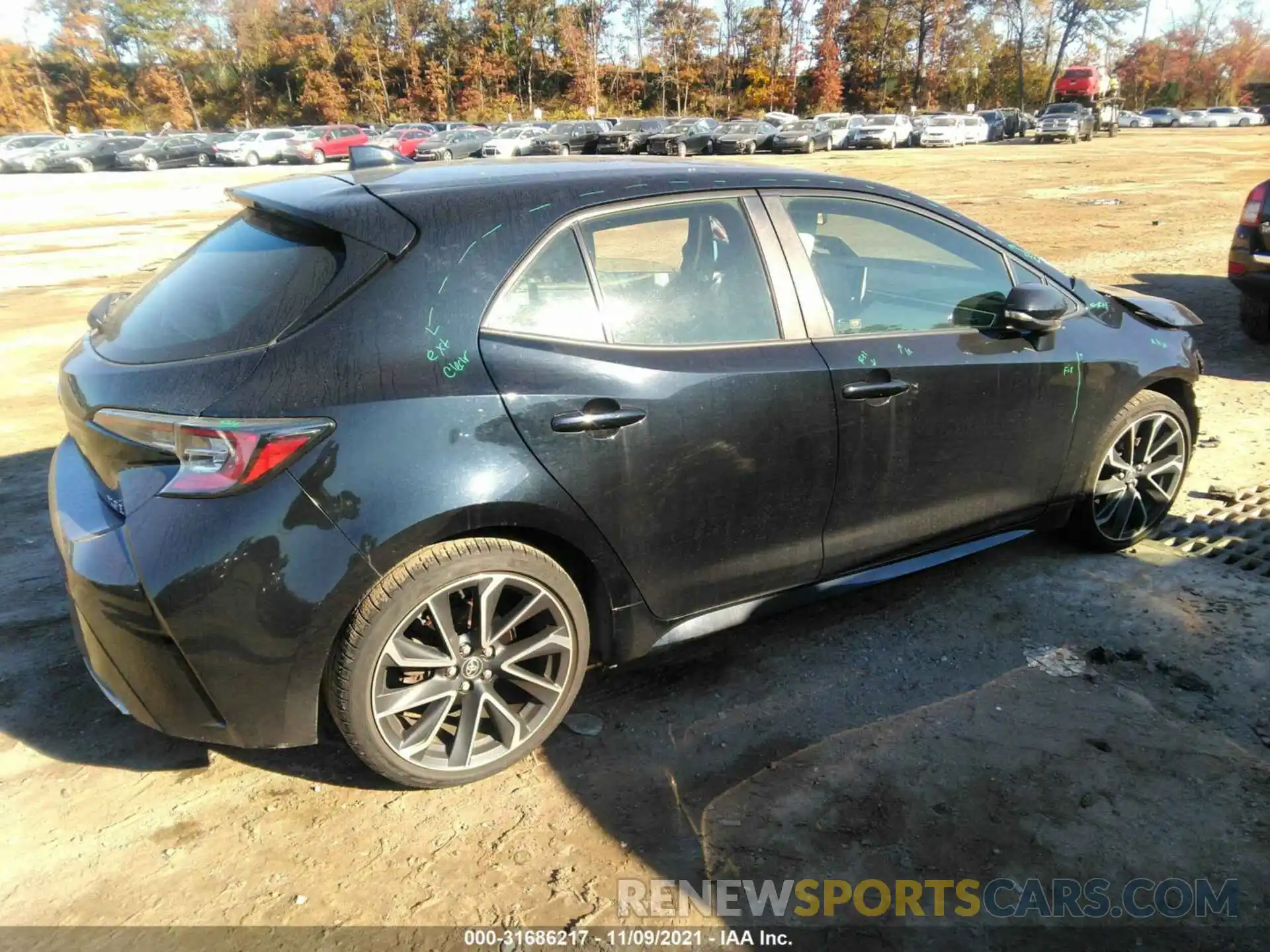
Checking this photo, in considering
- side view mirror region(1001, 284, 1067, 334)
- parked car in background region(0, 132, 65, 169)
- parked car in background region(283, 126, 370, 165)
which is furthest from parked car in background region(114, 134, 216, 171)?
side view mirror region(1001, 284, 1067, 334)

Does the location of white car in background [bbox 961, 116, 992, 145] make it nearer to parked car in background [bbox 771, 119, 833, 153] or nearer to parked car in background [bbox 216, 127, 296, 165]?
parked car in background [bbox 771, 119, 833, 153]

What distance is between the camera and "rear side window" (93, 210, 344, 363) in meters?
2.51

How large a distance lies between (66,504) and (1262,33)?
363 feet

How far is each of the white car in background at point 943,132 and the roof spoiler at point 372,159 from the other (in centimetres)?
4535

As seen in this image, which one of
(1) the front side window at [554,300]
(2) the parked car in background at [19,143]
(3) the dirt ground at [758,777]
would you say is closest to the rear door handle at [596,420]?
(1) the front side window at [554,300]

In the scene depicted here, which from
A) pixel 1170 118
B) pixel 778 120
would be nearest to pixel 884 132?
pixel 778 120

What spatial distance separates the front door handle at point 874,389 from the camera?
3.09 meters

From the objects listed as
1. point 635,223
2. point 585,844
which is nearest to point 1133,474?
point 635,223

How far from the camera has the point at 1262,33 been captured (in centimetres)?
8575

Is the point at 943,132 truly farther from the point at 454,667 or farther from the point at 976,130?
the point at 454,667

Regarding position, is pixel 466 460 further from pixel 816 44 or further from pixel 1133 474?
pixel 816 44

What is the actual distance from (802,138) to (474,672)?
39.9m

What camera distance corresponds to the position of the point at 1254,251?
7.02 metres

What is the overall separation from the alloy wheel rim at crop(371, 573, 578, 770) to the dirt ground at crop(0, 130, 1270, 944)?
0.54ft
